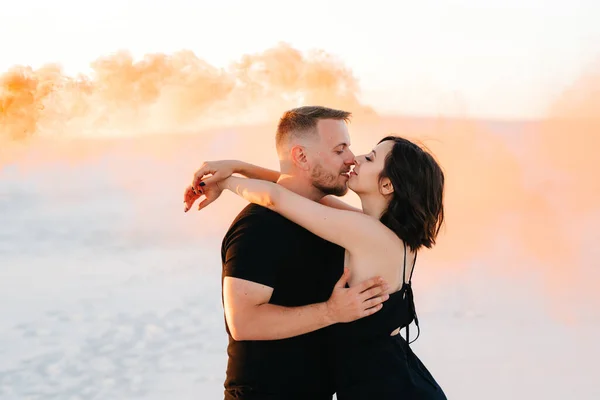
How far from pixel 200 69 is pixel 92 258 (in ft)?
19.2

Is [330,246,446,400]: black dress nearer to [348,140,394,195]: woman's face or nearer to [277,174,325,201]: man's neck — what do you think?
[348,140,394,195]: woman's face

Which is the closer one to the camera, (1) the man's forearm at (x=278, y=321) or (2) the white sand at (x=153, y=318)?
(1) the man's forearm at (x=278, y=321)

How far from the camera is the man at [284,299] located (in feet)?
10.4

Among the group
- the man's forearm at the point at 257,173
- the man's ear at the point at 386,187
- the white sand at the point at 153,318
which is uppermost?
the man's forearm at the point at 257,173

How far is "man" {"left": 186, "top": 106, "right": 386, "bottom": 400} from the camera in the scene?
3182mm

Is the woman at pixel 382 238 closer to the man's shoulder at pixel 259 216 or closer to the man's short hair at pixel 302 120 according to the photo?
the man's shoulder at pixel 259 216

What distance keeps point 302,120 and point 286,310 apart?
92 centimetres

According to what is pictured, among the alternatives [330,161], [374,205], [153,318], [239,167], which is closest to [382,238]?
[374,205]

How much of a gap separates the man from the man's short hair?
0.39ft

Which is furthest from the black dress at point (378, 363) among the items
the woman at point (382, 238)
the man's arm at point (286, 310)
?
the man's arm at point (286, 310)

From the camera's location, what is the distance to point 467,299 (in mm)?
15594

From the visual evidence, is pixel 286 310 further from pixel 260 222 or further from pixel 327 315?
pixel 260 222

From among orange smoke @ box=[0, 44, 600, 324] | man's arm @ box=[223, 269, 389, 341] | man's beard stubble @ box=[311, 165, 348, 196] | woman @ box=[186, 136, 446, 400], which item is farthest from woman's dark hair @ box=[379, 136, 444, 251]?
orange smoke @ box=[0, 44, 600, 324]

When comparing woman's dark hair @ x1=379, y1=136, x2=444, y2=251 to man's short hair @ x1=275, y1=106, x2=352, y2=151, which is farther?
man's short hair @ x1=275, y1=106, x2=352, y2=151
